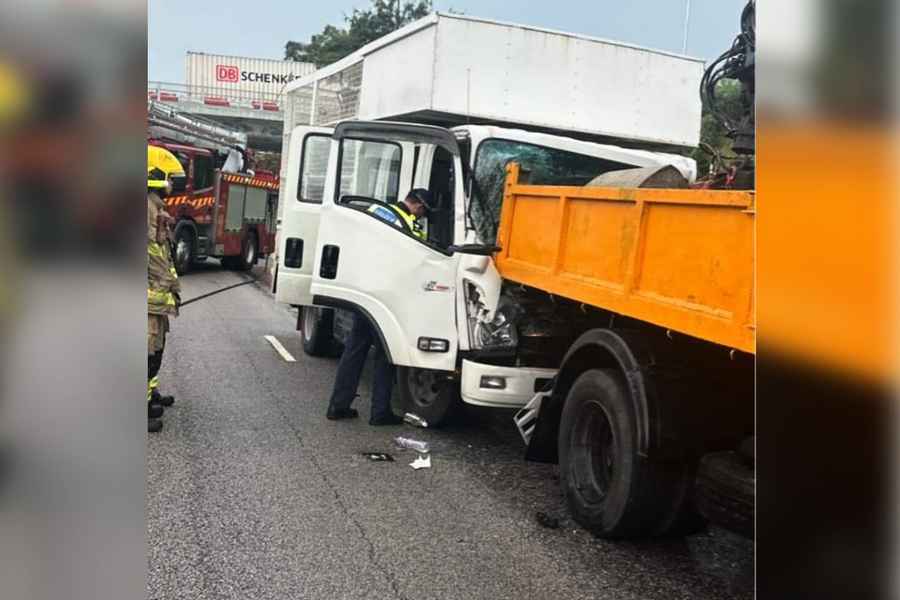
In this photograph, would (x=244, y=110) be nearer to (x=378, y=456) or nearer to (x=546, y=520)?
(x=378, y=456)

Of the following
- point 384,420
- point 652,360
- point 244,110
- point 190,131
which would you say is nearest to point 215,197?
point 190,131

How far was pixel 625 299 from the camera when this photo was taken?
403 cm

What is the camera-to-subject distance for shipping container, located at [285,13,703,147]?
6855mm

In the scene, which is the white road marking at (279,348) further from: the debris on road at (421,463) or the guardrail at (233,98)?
the guardrail at (233,98)

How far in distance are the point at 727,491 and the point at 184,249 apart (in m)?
14.6

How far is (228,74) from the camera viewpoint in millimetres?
21797

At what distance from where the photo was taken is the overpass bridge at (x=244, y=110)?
1984cm

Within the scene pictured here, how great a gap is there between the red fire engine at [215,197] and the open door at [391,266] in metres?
9.34
